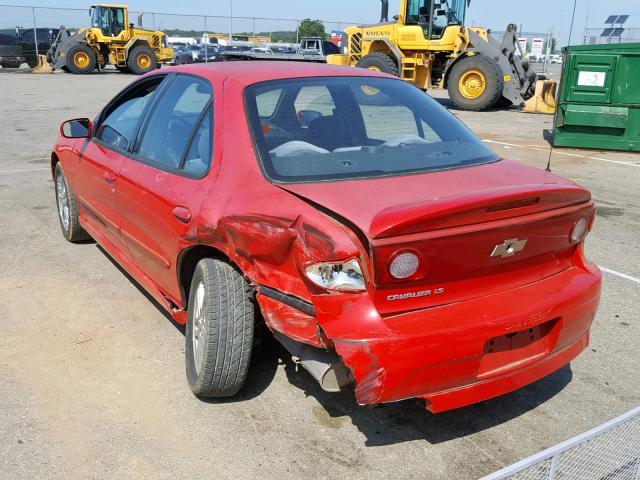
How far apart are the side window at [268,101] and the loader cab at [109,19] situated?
1203 inches

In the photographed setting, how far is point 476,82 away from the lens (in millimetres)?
17516

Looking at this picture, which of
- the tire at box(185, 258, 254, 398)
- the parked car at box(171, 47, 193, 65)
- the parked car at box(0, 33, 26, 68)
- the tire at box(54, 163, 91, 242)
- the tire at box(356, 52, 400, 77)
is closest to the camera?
the tire at box(185, 258, 254, 398)

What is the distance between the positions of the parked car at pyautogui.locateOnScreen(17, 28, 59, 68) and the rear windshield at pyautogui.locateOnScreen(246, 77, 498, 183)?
1349 inches

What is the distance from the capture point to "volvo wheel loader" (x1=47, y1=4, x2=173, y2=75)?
30.2 metres

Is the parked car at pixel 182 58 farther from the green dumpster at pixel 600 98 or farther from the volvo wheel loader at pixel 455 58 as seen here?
the green dumpster at pixel 600 98

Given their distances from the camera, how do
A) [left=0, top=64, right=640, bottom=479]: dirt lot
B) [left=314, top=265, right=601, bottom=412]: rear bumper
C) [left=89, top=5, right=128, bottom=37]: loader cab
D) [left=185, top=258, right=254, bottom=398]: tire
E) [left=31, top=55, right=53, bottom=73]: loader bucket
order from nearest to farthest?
1. [left=314, top=265, right=601, bottom=412]: rear bumper
2. [left=0, top=64, right=640, bottom=479]: dirt lot
3. [left=185, top=258, right=254, bottom=398]: tire
4. [left=89, top=5, right=128, bottom=37]: loader cab
5. [left=31, top=55, right=53, bottom=73]: loader bucket

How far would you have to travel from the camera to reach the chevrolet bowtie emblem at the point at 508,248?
8.48 feet

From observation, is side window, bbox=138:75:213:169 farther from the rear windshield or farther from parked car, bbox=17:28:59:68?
parked car, bbox=17:28:59:68

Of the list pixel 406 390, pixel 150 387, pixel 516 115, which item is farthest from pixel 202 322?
pixel 516 115

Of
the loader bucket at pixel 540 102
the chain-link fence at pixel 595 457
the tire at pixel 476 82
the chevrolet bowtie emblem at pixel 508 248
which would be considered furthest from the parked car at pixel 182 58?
the chain-link fence at pixel 595 457

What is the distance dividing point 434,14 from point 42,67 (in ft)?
73.9

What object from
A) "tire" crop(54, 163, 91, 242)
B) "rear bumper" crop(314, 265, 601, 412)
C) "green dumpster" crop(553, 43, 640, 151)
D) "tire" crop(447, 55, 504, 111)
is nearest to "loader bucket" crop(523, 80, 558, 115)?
"tire" crop(447, 55, 504, 111)

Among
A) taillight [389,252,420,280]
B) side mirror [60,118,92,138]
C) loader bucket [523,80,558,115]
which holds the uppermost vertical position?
side mirror [60,118,92,138]

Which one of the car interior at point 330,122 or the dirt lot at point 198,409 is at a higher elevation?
the car interior at point 330,122
